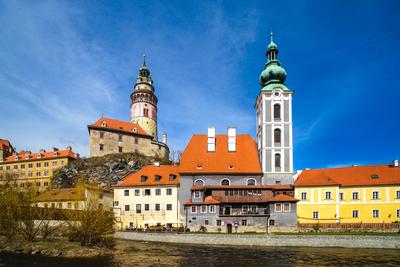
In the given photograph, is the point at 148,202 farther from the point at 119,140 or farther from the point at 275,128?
the point at 119,140

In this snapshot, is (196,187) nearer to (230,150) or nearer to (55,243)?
(230,150)

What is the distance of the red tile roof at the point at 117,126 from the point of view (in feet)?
252

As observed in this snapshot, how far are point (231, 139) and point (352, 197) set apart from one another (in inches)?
735

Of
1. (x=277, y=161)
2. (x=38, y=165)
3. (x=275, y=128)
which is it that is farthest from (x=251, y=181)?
(x=38, y=165)

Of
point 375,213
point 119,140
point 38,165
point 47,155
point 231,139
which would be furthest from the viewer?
point 47,155

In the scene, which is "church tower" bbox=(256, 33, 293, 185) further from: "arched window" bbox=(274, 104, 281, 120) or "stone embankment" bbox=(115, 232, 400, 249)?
"stone embankment" bbox=(115, 232, 400, 249)

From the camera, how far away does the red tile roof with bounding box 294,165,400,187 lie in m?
43.4

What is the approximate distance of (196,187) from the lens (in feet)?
144

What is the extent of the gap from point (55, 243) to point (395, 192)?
134 feet

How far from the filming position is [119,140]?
78.5 m

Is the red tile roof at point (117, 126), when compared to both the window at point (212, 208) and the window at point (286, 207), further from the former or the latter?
the window at point (286, 207)

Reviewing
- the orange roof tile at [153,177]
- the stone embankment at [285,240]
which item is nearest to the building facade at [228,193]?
the orange roof tile at [153,177]

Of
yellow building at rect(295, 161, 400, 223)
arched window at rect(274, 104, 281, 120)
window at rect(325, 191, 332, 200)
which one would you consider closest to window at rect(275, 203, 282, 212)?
yellow building at rect(295, 161, 400, 223)

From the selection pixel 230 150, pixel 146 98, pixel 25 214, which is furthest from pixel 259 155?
pixel 146 98
